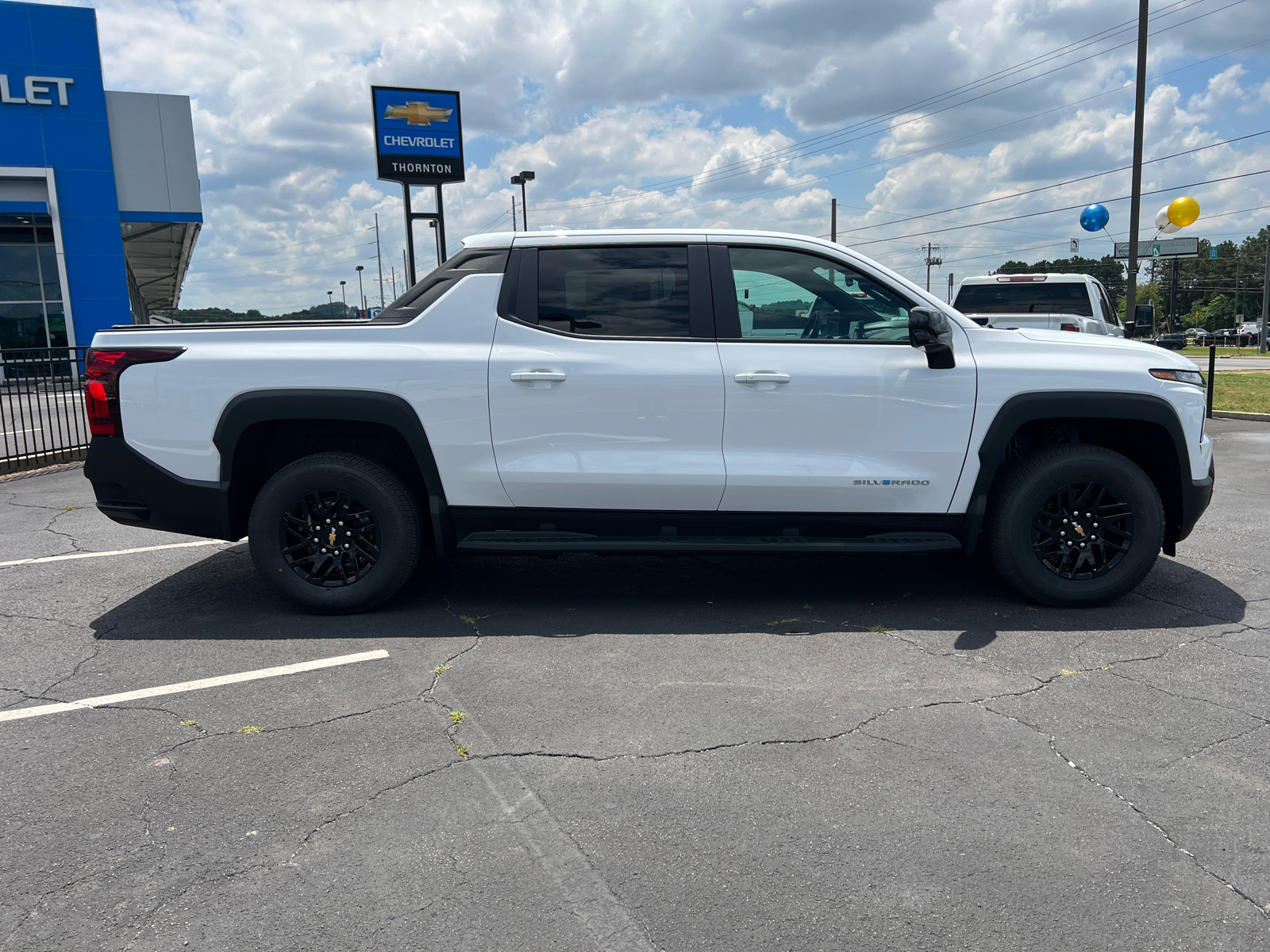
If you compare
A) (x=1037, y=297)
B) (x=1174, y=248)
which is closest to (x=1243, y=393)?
(x=1174, y=248)

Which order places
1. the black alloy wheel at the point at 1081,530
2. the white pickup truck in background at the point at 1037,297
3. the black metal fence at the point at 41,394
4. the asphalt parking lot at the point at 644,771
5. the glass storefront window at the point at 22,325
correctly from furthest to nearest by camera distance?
the glass storefront window at the point at 22,325 → the white pickup truck in background at the point at 1037,297 → the black metal fence at the point at 41,394 → the black alloy wheel at the point at 1081,530 → the asphalt parking lot at the point at 644,771

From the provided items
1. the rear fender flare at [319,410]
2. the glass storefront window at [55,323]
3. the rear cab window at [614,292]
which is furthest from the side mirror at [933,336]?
the glass storefront window at [55,323]

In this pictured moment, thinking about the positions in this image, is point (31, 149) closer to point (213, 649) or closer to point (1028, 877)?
point (213, 649)

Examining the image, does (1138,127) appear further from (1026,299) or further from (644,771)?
(644,771)

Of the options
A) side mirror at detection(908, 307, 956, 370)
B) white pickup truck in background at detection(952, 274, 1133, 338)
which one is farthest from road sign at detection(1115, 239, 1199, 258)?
side mirror at detection(908, 307, 956, 370)

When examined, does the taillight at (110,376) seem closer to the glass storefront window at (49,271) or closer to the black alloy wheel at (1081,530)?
the black alloy wheel at (1081,530)

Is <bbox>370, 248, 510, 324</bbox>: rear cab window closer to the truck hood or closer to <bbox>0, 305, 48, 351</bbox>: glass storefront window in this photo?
the truck hood

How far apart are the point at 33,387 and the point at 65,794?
966 centimetres

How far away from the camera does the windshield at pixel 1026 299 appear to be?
11.8 meters

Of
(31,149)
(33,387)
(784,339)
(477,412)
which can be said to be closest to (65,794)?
(477,412)

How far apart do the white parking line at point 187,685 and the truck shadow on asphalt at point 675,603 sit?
12.9 inches

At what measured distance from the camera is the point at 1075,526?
190 inches

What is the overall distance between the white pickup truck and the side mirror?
2 cm

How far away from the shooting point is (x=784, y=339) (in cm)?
470
